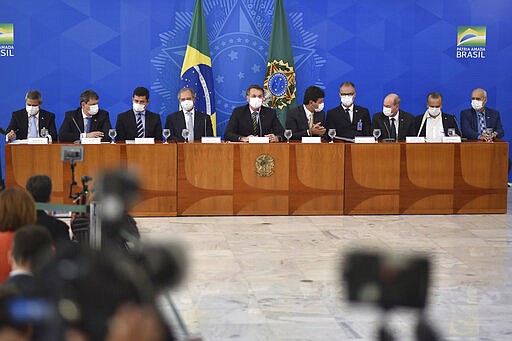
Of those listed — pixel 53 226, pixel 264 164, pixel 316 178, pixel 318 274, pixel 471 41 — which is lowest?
pixel 318 274

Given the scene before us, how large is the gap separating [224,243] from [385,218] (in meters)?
2.16

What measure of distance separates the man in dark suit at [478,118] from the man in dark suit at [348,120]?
5.16ft

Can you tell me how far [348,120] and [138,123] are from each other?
242 cm

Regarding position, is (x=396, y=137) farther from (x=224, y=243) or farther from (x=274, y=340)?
(x=274, y=340)

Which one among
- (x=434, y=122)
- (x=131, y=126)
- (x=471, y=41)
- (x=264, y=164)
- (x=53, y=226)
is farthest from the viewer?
(x=471, y=41)

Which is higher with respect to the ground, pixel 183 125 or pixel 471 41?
pixel 471 41

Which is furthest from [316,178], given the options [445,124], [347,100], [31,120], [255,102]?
[31,120]

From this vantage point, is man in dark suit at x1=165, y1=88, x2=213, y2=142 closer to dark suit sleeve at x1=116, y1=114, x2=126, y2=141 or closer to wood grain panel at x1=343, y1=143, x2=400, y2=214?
dark suit sleeve at x1=116, y1=114, x2=126, y2=141

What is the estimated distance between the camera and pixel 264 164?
9.21 m

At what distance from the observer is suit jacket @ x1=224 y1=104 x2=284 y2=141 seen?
9.60 metres

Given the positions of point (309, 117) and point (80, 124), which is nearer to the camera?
point (80, 124)

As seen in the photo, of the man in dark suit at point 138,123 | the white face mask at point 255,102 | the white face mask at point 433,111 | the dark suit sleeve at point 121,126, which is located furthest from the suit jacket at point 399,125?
the dark suit sleeve at point 121,126

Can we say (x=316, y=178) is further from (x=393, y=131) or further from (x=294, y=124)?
(x=393, y=131)

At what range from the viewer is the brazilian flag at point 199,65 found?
444 inches
